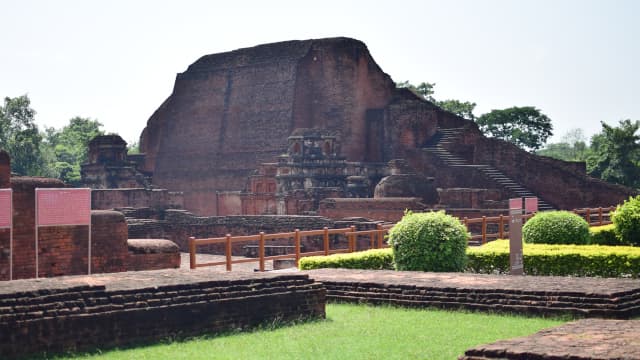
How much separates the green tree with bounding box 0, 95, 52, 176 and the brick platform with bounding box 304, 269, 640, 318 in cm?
4177

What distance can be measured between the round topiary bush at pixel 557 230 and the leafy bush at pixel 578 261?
76.3 inches

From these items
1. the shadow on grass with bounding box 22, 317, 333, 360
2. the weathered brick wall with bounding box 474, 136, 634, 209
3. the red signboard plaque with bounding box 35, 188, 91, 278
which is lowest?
the shadow on grass with bounding box 22, 317, 333, 360

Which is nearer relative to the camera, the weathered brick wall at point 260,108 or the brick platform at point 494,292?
the brick platform at point 494,292

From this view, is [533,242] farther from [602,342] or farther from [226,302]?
[602,342]

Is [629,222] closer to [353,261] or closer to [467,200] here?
[353,261]

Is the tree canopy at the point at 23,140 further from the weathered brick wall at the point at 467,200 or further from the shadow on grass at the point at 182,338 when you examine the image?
the shadow on grass at the point at 182,338

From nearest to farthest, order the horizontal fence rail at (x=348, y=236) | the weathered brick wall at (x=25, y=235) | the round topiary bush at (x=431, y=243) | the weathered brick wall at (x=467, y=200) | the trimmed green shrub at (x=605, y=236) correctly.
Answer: the round topiary bush at (x=431, y=243), the weathered brick wall at (x=25, y=235), the horizontal fence rail at (x=348, y=236), the trimmed green shrub at (x=605, y=236), the weathered brick wall at (x=467, y=200)

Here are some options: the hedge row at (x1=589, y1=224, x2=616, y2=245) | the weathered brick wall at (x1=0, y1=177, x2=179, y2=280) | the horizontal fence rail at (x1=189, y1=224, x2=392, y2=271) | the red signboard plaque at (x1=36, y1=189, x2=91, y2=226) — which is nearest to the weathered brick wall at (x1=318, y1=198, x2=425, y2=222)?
the hedge row at (x1=589, y1=224, x2=616, y2=245)

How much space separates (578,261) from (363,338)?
508cm

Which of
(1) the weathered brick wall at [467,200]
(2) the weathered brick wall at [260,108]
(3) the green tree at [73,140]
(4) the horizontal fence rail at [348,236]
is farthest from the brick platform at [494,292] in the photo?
(3) the green tree at [73,140]

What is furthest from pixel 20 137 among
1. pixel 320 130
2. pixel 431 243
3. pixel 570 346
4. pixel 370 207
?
pixel 570 346

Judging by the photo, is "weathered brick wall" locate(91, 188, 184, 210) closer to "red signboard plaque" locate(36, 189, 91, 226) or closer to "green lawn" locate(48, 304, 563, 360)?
"red signboard plaque" locate(36, 189, 91, 226)

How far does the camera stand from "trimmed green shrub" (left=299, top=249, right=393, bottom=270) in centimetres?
1177

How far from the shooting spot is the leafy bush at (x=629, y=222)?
47.3 feet
